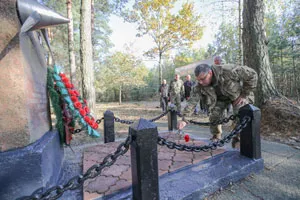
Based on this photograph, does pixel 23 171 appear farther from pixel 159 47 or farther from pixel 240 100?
pixel 159 47

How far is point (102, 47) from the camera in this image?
57.6 ft

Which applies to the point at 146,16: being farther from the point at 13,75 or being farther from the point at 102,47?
the point at 13,75

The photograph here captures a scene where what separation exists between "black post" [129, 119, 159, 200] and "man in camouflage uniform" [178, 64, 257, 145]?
1192mm

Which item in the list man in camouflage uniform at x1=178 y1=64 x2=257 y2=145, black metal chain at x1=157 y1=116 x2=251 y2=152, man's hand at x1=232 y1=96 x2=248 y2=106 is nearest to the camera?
black metal chain at x1=157 y1=116 x2=251 y2=152

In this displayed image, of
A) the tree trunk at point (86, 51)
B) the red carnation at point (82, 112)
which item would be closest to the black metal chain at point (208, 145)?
the red carnation at point (82, 112)

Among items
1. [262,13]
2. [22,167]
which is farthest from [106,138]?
[262,13]

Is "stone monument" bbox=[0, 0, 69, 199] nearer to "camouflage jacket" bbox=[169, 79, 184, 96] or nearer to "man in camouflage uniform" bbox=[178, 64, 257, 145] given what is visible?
"man in camouflage uniform" bbox=[178, 64, 257, 145]

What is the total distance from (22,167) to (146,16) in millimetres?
12866

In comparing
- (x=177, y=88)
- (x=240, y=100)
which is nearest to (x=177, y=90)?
(x=177, y=88)

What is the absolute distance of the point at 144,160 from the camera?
54.5 inches

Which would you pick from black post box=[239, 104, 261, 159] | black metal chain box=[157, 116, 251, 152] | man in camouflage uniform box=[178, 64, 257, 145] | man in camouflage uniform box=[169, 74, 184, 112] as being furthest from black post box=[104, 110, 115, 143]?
man in camouflage uniform box=[169, 74, 184, 112]

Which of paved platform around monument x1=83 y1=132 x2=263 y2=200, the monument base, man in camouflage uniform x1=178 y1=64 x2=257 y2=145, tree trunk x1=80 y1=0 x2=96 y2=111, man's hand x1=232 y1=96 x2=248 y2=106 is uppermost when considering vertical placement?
tree trunk x1=80 y1=0 x2=96 y2=111

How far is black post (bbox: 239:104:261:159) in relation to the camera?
2195 mm

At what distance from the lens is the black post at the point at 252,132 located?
2.20 meters
